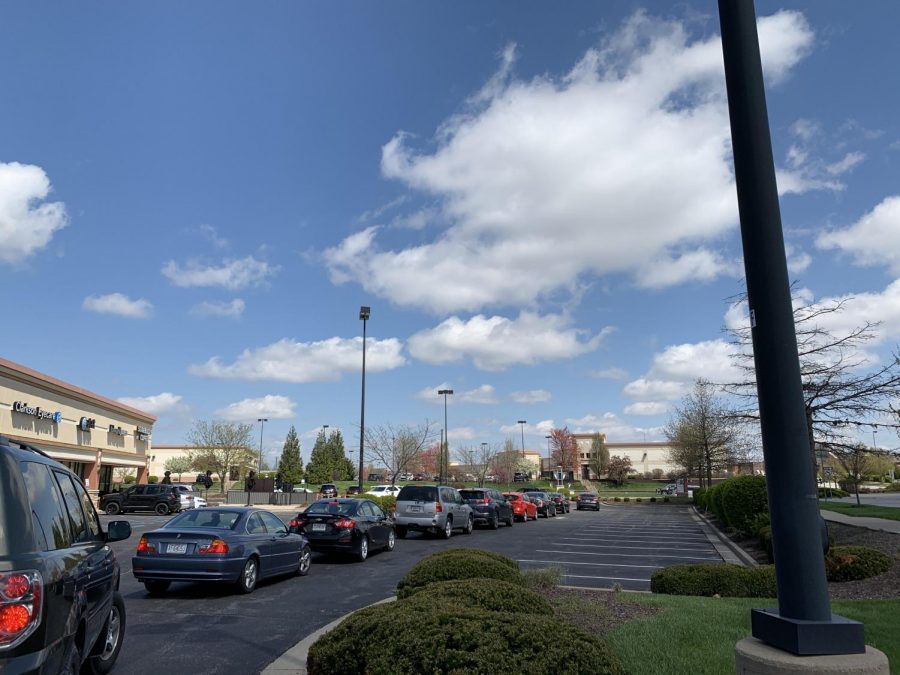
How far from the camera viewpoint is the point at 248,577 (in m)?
Result: 10.6

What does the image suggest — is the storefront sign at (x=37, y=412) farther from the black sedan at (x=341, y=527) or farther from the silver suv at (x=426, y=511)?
the black sedan at (x=341, y=527)

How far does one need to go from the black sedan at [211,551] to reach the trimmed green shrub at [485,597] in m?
5.58

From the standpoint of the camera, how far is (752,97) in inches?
148

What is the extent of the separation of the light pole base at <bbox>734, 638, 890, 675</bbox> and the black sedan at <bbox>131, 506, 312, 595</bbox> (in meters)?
8.72

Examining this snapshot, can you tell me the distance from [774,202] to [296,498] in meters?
46.2

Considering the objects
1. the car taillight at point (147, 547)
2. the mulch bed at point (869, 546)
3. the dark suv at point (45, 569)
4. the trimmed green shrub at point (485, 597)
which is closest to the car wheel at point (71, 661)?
the dark suv at point (45, 569)

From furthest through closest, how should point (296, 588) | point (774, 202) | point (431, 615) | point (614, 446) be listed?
point (614, 446), point (296, 588), point (431, 615), point (774, 202)

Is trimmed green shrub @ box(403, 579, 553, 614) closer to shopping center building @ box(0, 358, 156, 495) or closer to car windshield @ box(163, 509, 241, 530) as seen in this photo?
car windshield @ box(163, 509, 241, 530)

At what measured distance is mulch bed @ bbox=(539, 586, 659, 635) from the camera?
274 inches

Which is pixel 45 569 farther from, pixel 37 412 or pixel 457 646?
pixel 37 412

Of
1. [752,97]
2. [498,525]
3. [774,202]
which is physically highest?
[752,97]

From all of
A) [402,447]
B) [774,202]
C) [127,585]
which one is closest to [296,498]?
[402,447]

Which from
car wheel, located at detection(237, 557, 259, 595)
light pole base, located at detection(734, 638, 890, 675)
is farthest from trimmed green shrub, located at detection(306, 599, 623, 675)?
car wheel, located at detection(237, 557, 259, 595)

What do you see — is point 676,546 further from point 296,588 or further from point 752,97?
point 752,97
